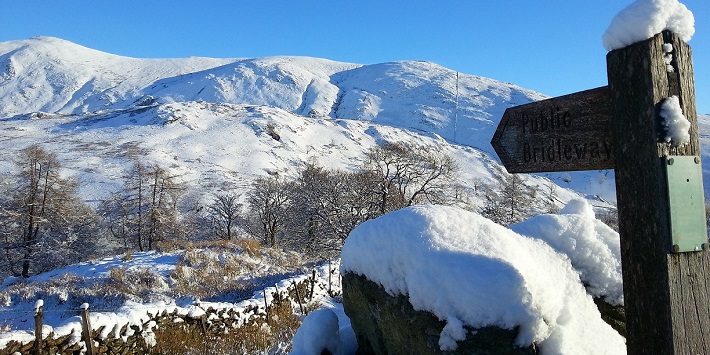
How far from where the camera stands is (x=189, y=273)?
53.4ft

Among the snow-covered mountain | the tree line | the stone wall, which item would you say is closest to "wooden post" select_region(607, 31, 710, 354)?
the stone wall

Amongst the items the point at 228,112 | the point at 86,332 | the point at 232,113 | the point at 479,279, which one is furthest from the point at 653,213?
the point at 228,112

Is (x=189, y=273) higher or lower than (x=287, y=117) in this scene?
lower

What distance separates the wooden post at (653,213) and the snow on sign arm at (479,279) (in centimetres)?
64

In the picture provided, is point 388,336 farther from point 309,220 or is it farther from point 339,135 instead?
point 339,135

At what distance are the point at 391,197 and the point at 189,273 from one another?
511 inches

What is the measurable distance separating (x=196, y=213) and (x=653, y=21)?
3911cm

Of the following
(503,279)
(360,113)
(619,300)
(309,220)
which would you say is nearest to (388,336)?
(503,279)

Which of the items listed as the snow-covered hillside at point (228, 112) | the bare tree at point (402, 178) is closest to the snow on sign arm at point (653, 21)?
the bare tree at point (402, 178)

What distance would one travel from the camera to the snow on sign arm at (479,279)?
231 cm

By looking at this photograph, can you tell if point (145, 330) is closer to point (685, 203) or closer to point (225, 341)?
point (225, 341)

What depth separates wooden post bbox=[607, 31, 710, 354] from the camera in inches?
64.0

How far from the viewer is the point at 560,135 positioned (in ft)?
6.75

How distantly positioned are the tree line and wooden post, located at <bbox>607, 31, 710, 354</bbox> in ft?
73.4
